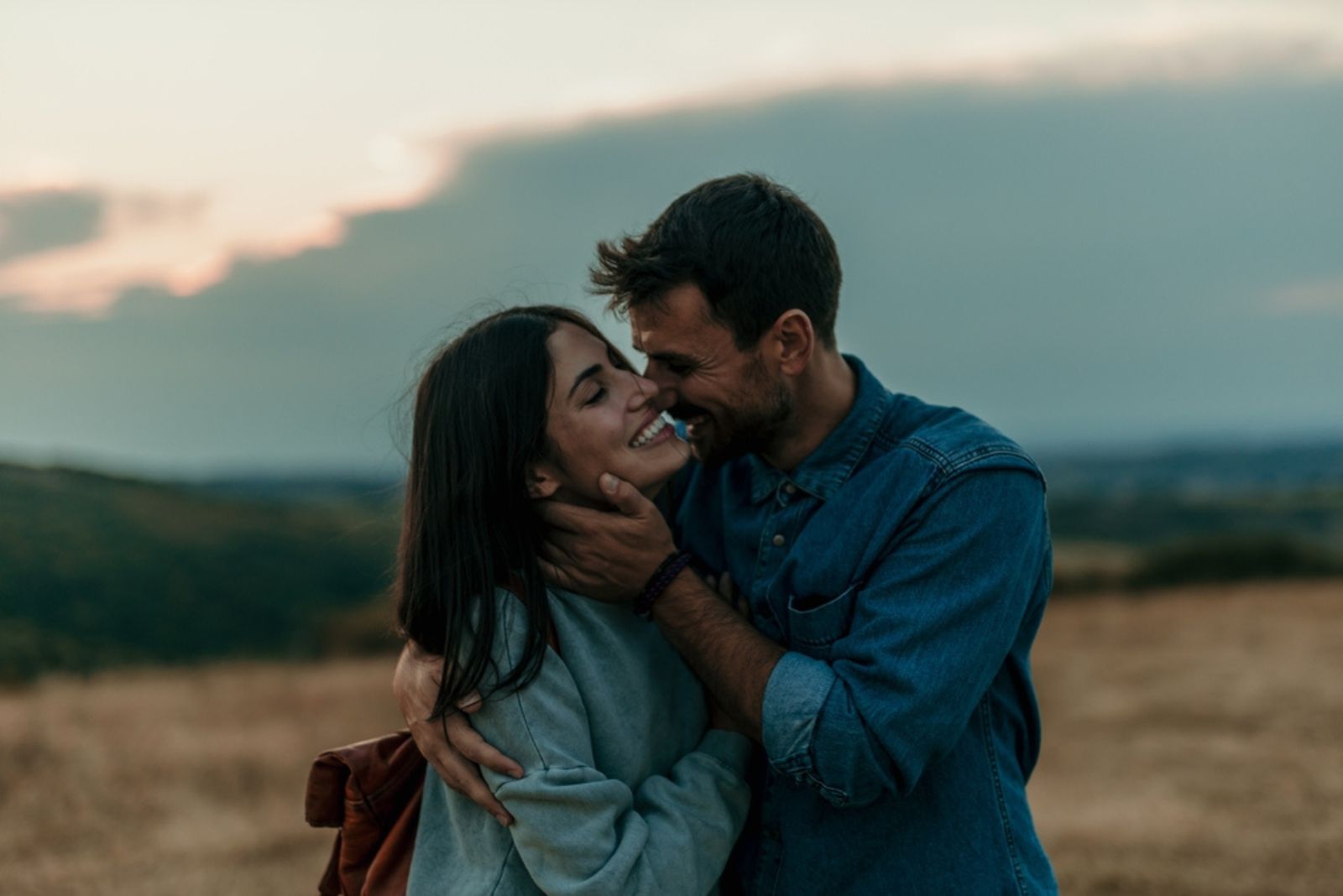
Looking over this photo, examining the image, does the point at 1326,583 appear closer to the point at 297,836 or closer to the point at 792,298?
the point at 297,836

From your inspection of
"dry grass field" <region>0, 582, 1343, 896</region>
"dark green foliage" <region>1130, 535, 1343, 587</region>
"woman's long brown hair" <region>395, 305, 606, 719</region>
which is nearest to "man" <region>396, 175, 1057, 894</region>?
"woman's long brown hair" <region>395, 305, 606, 719</region>

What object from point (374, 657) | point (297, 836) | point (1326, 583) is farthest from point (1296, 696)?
point (374, 657)

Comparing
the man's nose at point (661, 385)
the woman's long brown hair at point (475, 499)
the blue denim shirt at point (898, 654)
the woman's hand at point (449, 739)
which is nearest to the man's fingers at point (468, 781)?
the woman's hand at point (449, 739)

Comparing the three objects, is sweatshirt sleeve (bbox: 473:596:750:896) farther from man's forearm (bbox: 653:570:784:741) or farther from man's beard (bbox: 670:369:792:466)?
man's beard (bbox: 670:369:792:466)

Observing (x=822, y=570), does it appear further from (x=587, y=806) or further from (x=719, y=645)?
(x=587, y=806)

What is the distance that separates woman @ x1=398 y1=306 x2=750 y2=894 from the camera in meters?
2.77

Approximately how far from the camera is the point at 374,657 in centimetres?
1714

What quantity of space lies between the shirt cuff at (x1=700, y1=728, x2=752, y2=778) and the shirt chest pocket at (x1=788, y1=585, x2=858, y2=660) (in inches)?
11.0

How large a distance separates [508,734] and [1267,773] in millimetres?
9702

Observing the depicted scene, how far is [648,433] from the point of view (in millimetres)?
3088

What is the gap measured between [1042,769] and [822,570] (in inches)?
374

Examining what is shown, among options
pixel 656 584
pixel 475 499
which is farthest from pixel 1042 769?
pixel 475 499

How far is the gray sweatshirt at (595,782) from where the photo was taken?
8.73 ft

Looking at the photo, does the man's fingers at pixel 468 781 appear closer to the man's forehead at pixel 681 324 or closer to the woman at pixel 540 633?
the woman at pixel 540 633
